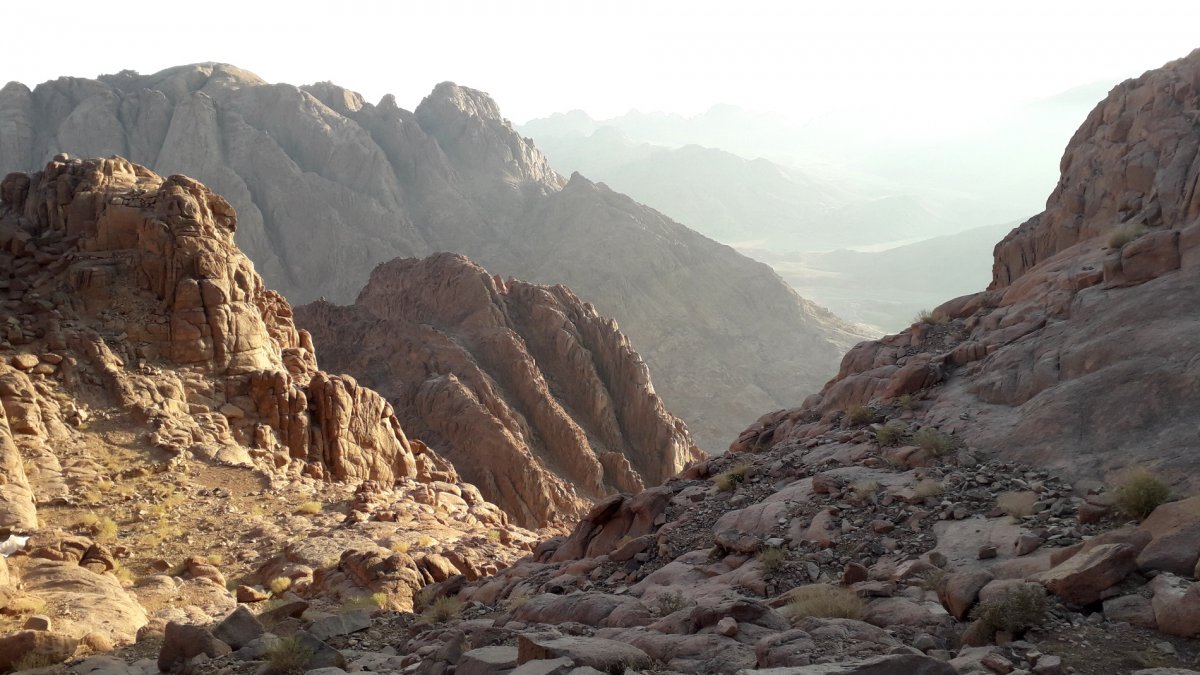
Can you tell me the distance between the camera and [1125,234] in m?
15.4

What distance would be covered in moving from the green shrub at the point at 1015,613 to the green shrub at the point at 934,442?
543 cm

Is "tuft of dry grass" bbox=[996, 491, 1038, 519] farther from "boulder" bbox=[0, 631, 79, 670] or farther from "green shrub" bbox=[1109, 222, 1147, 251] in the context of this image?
"boulder" bbox=[0, 631, 79, 670]

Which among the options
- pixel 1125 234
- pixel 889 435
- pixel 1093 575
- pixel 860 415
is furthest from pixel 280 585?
pixel 1125 234

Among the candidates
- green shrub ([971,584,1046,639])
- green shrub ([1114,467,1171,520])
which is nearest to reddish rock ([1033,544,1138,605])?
green shrub ([971,584,1046,639])

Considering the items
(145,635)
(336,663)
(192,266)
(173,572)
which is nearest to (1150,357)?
(336,663)

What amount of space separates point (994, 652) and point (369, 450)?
20.6 m

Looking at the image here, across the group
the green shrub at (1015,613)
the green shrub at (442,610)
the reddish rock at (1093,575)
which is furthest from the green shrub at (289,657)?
the reddish rock at (1093,575)

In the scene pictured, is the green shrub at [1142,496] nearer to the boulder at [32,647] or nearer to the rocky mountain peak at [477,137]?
the boulder at [32,647]

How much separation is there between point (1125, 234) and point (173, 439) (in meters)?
19.9

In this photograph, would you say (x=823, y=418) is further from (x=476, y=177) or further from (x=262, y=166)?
(x=476, y=177)

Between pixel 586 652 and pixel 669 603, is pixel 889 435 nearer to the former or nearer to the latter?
pixel 669 603

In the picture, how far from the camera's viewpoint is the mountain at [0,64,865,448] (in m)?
80.8

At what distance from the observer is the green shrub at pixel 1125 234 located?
50.5 ft

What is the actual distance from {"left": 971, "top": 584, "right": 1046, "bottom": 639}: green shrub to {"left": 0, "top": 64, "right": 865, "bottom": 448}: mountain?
64429mm
